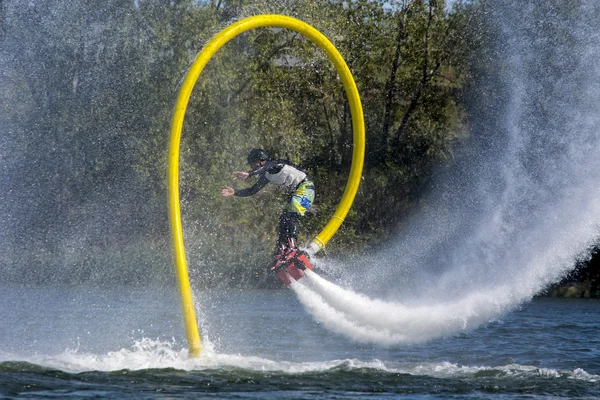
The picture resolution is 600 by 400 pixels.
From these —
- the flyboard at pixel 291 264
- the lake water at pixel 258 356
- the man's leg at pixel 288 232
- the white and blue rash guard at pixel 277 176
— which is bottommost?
the lake water at pixel 258 356

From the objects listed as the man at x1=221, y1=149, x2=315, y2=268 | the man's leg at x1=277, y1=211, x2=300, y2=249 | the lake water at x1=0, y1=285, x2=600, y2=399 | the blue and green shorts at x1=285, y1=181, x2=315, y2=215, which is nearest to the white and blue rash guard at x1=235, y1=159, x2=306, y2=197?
the man at x1=221, y1=149, x2=315, y2=268

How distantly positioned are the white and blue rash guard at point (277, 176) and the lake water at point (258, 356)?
2.85 m

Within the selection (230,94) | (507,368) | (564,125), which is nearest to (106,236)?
(230,94)

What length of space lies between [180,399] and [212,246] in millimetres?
20333

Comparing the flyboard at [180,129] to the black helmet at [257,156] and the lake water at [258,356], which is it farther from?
the black helmet at [257,156]

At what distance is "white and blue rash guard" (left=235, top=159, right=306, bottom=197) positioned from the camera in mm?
18281

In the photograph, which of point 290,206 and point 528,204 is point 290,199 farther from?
point 528,204

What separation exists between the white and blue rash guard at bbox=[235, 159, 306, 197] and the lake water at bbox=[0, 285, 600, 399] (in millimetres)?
2847

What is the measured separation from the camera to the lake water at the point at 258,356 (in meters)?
15.6

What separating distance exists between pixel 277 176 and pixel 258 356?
3381 millimetres

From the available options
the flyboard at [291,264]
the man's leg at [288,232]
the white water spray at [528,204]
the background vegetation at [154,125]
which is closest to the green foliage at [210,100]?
the background vegetation at [154,125]

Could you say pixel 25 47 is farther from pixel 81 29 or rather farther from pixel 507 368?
pixel 507 368

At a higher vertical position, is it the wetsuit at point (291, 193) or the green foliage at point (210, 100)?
the green foliage at point (210, 100)

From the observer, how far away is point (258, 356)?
63.6 feet
